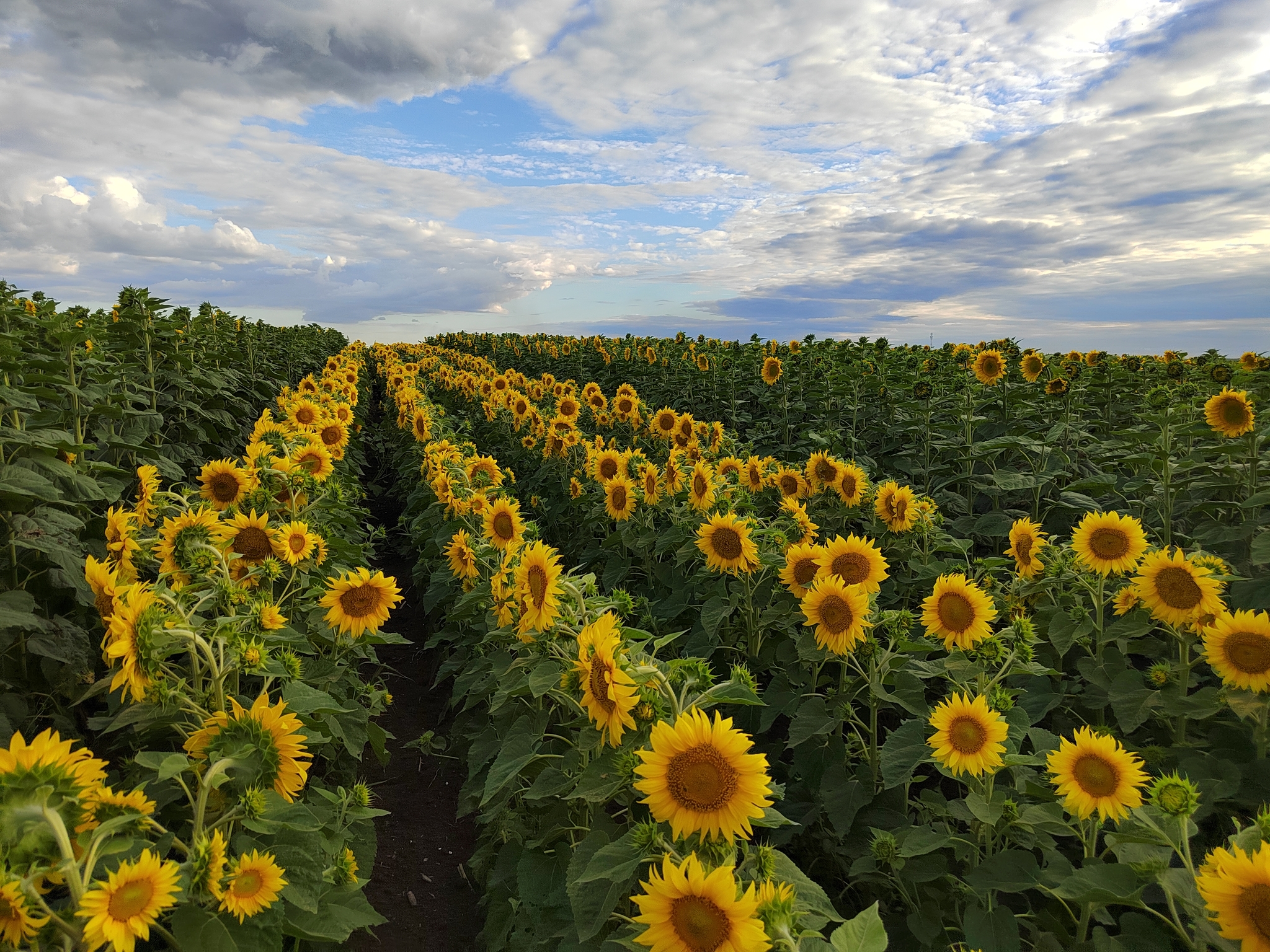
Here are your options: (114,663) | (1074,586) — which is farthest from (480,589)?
(1074,586)

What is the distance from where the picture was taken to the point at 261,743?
2.30 metres

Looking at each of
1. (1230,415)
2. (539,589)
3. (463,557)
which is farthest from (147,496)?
(1230,415)

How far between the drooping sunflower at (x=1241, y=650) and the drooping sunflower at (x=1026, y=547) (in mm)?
1149

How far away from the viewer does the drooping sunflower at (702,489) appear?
504 centimetres

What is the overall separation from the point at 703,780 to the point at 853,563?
200 centimetres

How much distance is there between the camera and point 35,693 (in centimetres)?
376

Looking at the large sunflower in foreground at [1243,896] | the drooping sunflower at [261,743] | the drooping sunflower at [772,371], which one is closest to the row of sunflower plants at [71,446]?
the drooping sunflower at [261,743]

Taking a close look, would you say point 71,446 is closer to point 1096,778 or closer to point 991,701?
point 991,701

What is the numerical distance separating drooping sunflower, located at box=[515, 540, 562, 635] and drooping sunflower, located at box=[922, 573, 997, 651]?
1.79 m

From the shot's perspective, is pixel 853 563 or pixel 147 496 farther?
pixel 147 496

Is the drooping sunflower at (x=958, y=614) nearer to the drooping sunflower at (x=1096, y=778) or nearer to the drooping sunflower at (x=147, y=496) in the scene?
the drooping sunflower at (x=1096, y=778)

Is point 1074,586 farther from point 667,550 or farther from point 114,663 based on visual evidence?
point 114,663

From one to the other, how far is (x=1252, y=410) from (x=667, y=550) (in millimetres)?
4303

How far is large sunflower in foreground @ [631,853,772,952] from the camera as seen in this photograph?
65.6 inches
